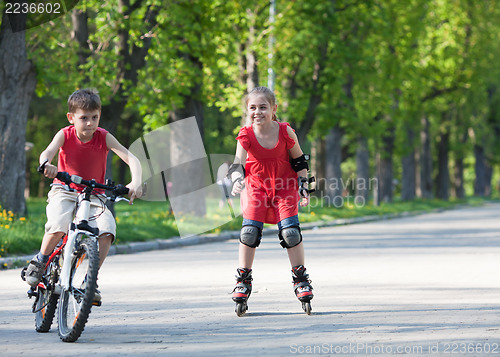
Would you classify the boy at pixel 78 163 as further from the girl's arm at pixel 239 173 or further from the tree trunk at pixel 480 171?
the tree trunk at pixel 480 171

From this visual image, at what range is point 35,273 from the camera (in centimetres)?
677

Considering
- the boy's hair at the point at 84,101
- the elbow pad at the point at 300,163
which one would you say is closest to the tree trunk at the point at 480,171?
the elbow pad at the point at 300,163

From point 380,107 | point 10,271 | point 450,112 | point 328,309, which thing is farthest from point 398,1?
point 328,309

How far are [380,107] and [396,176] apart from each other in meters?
47.1

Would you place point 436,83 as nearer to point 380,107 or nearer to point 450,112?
point 450,112

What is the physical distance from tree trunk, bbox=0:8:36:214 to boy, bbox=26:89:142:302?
33.4 ft

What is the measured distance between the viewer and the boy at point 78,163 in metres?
6.61

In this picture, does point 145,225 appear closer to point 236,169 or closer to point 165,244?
point 165,244

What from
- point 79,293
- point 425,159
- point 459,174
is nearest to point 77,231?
point 79,293

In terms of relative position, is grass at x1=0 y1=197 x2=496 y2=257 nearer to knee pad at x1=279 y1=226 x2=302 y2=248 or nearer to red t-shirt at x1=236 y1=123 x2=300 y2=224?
red t-shirt at x1=236 y1=123 x2=300 y2=224

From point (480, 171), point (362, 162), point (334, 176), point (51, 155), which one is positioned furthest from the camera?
point (480, 171)

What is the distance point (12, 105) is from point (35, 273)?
10455 millimetres

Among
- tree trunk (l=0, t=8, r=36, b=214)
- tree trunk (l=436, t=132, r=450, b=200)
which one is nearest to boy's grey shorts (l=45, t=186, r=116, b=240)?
tree trunk (l=0, t=8, r=36, b=214)

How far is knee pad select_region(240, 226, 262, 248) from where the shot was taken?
7.63 metres
